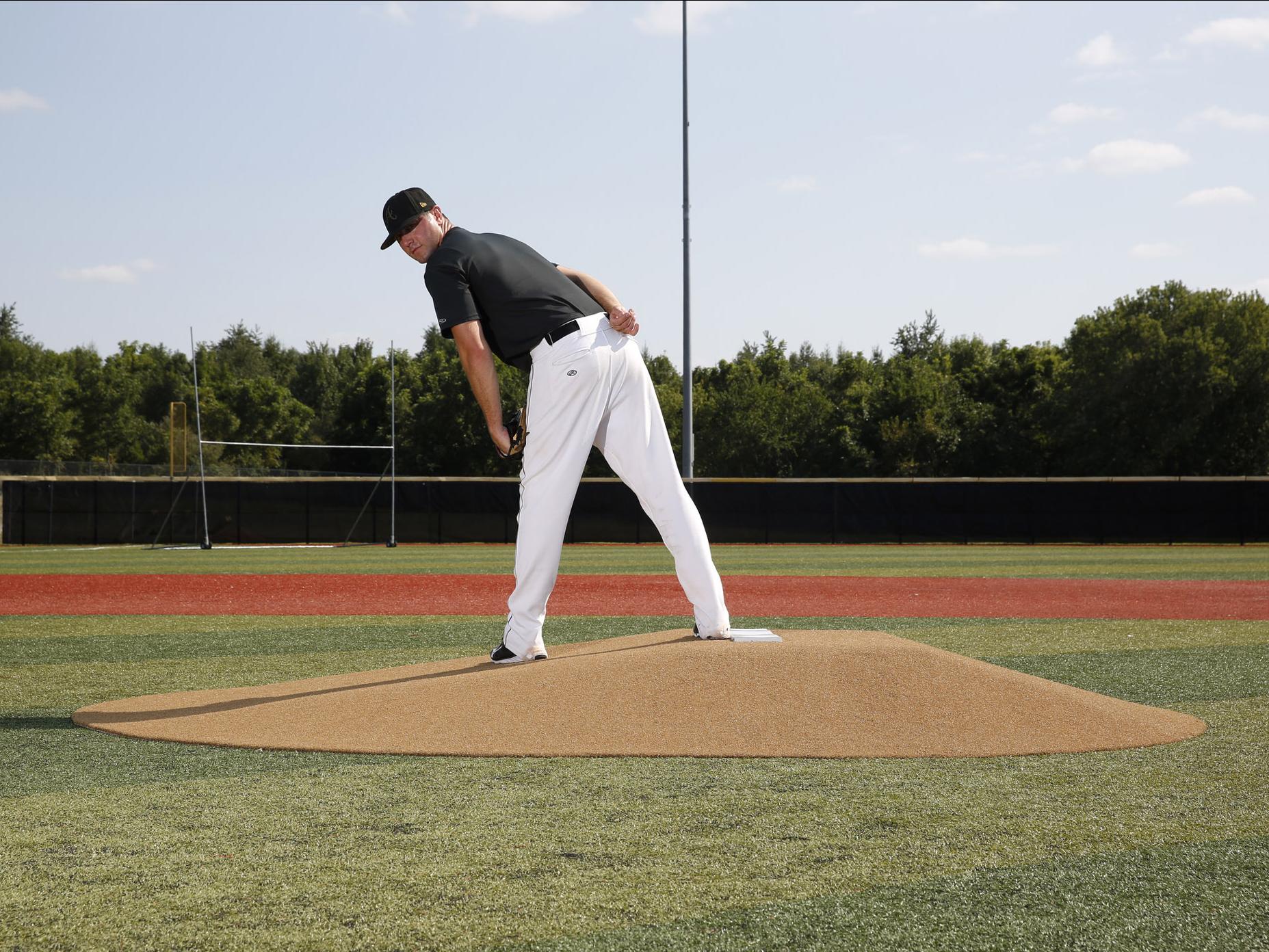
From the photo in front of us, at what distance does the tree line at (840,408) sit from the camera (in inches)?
1941

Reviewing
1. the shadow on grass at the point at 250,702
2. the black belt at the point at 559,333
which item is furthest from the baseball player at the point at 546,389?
the shadow on grass at the point at 250,702

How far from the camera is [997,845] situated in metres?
3.16

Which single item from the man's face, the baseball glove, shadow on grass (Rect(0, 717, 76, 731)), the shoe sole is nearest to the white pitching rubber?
the shoe sole

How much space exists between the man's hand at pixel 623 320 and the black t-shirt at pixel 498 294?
0.13 m

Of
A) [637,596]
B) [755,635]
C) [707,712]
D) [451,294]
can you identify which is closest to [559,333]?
[451,294]

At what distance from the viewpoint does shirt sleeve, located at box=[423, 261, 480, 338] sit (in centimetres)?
508

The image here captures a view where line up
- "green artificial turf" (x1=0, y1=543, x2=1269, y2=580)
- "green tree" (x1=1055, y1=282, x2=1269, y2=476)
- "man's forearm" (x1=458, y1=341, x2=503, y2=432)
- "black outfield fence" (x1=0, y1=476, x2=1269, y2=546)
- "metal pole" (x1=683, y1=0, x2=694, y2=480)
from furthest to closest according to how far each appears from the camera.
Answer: "green tree" (x1=1055, y1=282, x2=1269, y2=476)
"metal pole" (x1=683, y1=0, x2=694, y2=480)
"black outfield fence" (x1=0, y1=476, x2=1269, y2=546)
"green artificial turf" (x1=0, y1=543, x2=1269, y2=580)
"man's forearm" (x1=458, y1=341, x2=503, y2=432)

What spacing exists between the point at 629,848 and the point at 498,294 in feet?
8.88

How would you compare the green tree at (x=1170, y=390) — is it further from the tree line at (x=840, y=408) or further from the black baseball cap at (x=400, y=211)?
the black baseball cap at (x=400, y=211)

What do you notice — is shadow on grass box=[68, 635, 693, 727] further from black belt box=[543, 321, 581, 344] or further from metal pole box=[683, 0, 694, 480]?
metal pole box=[683, 0, 694, 480]

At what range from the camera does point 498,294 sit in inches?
203

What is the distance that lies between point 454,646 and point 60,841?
16.8ft

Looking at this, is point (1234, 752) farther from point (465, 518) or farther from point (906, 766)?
point (465, 518)

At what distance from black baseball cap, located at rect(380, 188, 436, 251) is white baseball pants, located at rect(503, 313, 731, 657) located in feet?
2.60
